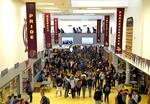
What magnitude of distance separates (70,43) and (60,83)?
75.5 feet

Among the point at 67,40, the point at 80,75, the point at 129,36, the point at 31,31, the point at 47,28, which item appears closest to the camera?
the point at 31,31

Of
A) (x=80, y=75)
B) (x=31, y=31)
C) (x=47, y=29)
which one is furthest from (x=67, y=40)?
(x=31, y=31)

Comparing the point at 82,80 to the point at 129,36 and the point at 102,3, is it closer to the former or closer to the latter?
the point at 129,36

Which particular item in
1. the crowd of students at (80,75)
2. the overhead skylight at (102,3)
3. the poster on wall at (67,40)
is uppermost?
the overhead skylight at (102,3)

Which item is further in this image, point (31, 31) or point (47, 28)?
point (47, 28)

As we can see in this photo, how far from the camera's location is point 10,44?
43.0ft

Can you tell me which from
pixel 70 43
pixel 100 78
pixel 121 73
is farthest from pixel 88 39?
pixel 100 78

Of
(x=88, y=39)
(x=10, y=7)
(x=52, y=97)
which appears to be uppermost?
(x=10, y=7)

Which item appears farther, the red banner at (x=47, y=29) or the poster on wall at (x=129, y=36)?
the red banner at (x=47, y=29)

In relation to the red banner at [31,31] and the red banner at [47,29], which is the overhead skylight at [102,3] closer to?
the red banner at [47,29]

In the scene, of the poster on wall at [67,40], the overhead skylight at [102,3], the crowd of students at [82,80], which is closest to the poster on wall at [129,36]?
the overhead skylight at [102,3]

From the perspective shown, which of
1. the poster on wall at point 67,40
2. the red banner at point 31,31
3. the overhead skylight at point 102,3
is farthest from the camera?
the poster on wall at point 67,40

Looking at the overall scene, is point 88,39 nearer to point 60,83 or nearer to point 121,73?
point 121,73

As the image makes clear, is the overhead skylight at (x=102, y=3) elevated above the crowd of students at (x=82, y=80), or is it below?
above
